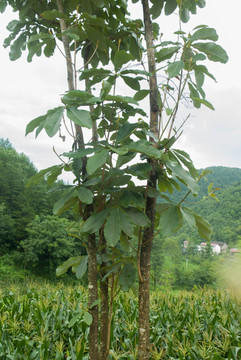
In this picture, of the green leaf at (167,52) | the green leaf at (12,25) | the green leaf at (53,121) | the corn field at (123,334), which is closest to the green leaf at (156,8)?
the green leaf at (167,52)

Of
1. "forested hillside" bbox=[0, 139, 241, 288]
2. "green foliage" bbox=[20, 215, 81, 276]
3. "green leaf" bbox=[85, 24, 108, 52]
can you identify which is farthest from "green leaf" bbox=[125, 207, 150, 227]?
"green foliage" bbox=[20, 215, 81, 276]

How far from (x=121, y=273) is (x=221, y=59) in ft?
3.55

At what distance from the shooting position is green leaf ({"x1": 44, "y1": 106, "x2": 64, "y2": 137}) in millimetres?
941

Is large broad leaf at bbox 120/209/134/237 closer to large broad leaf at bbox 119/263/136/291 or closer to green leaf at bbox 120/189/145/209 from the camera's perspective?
green leaf at bbox 120/189/145/209

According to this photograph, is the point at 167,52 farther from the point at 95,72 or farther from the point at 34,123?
the point at 34,123

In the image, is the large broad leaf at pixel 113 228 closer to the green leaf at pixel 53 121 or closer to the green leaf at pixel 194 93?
the green leaf at pixel 53 121

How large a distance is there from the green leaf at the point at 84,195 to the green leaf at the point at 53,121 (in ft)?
1.05

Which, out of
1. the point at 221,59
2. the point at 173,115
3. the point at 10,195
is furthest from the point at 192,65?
the point at 10,195

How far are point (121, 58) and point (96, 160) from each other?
0.49 meters

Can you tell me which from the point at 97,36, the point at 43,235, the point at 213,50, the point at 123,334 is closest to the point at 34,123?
the point at 97,36

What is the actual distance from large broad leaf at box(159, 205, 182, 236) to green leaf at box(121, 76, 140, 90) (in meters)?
0.62

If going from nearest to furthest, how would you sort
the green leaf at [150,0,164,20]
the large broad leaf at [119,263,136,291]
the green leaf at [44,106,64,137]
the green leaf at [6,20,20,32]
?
the green leaf at [44,106,64,137], the large broad leaf at [119,263,136,291], the green leaf at [150,0,164,20], the green leaf at [6,20,20,32]

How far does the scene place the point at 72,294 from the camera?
391cm

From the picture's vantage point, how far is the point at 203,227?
131cm
